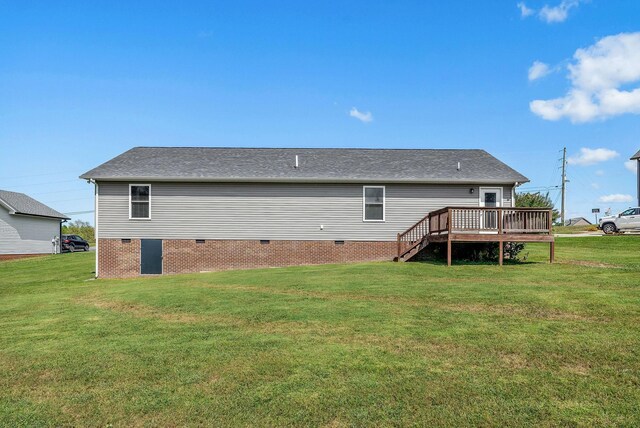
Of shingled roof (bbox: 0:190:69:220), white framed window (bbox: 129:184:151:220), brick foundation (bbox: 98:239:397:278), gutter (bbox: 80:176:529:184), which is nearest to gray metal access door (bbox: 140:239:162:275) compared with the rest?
brick foundation (bbox: 98:239:397:278)

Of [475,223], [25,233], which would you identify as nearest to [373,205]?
[475,223]

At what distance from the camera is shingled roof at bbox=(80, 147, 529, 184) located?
19.0 m

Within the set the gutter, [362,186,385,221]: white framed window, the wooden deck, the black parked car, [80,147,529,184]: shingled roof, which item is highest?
[80,147,529,184]: shingled roof

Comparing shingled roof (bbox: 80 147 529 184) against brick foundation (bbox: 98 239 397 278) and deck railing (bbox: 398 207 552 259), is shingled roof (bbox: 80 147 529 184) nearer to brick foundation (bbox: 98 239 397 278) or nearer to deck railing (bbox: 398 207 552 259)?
deck railing (bbox: 398 207 552 259)

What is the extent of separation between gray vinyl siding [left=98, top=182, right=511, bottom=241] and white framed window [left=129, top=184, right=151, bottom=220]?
3.24 feet

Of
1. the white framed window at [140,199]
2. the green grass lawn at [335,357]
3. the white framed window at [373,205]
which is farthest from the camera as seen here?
the white framed window at [373,205]

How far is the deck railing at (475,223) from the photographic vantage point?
16141mm

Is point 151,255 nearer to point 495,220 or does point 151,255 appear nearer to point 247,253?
point 247,253

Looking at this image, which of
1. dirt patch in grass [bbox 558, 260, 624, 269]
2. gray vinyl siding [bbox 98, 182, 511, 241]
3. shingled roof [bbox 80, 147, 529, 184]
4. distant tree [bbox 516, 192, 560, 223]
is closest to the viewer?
dirt patch in grass [bbox 558, 260, 624, 269]

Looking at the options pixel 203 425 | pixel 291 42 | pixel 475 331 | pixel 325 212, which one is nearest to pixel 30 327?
pixel 203 425

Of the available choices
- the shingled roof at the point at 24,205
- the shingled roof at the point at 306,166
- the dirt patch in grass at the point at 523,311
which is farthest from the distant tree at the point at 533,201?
the shingled roof at the point at 24,205

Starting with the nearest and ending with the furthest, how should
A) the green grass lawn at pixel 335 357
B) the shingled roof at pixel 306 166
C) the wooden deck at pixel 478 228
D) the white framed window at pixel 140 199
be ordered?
the green grass lawn at pixel 335 357 < the wooden deck at pixel 478 228 < the shingled roof at pixel 306 166 < the white framed window at pixel 140 199

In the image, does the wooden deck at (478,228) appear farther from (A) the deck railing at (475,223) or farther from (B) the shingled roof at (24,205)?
(B) the shingled roof at (24,205)

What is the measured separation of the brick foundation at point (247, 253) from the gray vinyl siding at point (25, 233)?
19551 mm
